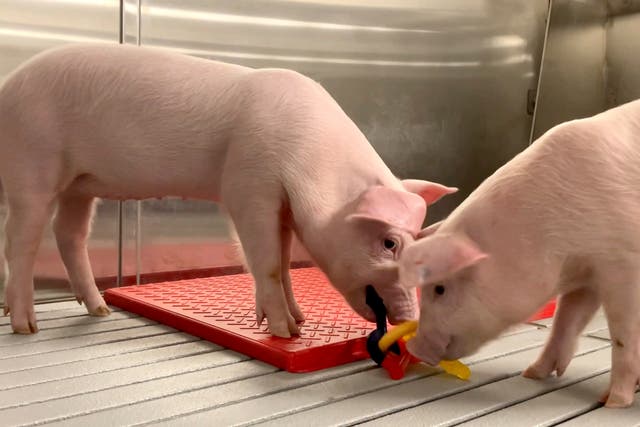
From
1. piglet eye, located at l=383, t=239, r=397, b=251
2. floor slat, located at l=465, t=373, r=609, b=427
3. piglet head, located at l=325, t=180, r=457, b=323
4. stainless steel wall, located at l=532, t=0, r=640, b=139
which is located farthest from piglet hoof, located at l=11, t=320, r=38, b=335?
stainless steel wall, located at l=532, t=0, r=640, b=139

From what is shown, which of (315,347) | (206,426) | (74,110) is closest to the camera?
(206,426)

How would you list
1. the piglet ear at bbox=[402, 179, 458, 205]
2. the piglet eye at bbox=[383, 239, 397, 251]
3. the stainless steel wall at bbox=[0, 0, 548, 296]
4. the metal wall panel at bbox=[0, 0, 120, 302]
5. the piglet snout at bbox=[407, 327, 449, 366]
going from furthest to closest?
1. the stainless steel wall at bbox=[0, 0, 548, 296]
2. the metal wall panel at bbox=[0, 0, 120, 302]
3. the piglet ear at bbox=[402, 179, 458, 205]
4. the piglet eye at bbox=[383, 239, 397, 251]
5. the piglet snout at bbox=[407, 327, 449, 366]

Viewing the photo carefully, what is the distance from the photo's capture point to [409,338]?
Answer: 4.04 feet

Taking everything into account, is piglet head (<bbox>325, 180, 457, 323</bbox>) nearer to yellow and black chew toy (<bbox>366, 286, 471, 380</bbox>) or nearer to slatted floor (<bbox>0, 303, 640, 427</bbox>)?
yellow and black chew toy (<bbox>366, 286, 471, 380</bbox>)

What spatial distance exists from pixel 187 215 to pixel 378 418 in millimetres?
1250

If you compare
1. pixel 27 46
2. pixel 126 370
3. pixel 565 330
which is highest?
pixel 27 46

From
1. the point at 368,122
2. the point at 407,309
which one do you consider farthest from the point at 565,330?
the point at 368,122

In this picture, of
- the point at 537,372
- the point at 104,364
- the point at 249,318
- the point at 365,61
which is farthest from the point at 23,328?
the point at 365,61

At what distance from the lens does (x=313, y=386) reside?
1.15 metres

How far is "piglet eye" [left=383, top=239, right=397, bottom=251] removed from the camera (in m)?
1.25

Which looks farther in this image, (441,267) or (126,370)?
(126,370)

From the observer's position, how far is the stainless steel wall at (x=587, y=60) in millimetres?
2262

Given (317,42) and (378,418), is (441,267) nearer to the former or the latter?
(378,418)

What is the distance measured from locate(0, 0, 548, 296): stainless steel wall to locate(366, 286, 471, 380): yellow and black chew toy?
3.20 ft
